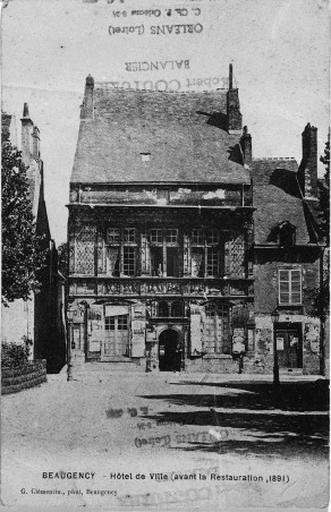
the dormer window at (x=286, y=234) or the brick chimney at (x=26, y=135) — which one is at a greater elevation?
the brick chimney at (x=26, y=135)

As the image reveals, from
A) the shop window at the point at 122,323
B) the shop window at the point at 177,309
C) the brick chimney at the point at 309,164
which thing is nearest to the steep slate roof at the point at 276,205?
the brick chimney at the point at 309,164

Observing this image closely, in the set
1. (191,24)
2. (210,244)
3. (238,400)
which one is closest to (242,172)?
(210,244)

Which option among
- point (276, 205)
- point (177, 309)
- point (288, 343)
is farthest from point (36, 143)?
point (288, 343)

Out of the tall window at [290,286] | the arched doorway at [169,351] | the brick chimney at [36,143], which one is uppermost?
the brick chimney at [36,143]

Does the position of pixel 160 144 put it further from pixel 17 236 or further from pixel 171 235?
pixel 17 236

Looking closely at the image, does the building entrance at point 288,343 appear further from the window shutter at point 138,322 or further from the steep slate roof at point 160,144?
the steep slate roof at point 160,144

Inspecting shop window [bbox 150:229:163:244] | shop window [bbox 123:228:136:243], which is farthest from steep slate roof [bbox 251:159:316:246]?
shop window [bbox 123:228:136:243]

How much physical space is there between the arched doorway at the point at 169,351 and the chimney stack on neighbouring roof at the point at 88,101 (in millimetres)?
4476

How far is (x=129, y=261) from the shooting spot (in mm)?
14023

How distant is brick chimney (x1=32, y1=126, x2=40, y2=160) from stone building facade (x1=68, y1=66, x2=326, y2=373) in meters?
0.74

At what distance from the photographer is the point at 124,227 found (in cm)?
1417

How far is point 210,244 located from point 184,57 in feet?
12.3

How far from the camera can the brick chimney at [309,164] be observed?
1136 centimetres

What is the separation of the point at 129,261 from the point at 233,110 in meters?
3.71
